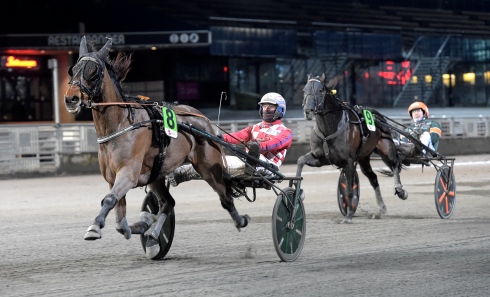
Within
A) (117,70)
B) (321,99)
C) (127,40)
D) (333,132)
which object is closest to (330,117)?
(333,132)

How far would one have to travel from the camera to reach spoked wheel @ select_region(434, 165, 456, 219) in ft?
39.3

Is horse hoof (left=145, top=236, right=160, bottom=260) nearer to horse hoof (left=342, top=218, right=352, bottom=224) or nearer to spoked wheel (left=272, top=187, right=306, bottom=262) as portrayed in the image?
spoked wheel (left=272, top=187, right=306, bottom=262)

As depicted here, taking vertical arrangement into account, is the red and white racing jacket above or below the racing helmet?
below

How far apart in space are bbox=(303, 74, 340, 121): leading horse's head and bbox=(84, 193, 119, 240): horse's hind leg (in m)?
4.49

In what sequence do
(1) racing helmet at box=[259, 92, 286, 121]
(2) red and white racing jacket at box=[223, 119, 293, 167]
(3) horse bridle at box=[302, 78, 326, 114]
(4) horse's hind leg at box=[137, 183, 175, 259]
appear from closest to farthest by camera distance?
1. (4) horse's hind leg at box=[137, 183, 175, 259]
2. (2) red and white racing jacket at box=[223, 119, 293, 167]
3. (1) racing helmet at box=[259, 92, 286, 121]
4. (3) horse bridle at box=[302, 78, 326, 114]

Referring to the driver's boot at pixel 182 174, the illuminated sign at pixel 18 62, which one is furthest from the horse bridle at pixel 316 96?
the illuminated sign at pixel 18 62

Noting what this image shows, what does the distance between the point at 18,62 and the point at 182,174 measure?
944 inches

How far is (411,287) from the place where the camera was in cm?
692

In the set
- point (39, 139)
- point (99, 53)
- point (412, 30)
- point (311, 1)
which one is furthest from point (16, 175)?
point (412, 30)

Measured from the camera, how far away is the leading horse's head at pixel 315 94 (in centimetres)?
1155

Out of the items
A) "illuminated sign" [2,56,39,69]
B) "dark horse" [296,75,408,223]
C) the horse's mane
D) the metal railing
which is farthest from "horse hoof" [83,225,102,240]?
"illuminated sign" [2,56,39,69]

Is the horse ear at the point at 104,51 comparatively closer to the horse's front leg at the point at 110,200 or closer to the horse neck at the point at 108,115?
the horse neck at the point at 108,115

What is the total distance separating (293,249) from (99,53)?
247 cm

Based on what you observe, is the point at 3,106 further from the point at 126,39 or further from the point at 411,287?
the point at 411,287
